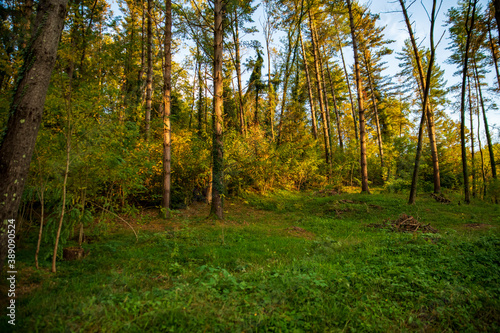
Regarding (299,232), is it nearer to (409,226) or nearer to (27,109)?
(409,226)

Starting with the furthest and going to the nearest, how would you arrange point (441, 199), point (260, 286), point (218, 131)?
point (441, 199)
point (218, 131)
point (260, 286)

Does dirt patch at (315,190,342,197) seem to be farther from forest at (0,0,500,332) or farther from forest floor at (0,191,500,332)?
forest floor at (0,191,500,332)

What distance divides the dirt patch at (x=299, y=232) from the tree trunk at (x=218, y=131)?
247 centimetres

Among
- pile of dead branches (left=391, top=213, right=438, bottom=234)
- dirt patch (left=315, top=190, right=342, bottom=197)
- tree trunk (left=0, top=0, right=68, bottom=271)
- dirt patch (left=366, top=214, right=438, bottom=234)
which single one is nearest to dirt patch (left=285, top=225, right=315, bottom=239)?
dirt patch (left=366, top=214, right=438, bottom=234)

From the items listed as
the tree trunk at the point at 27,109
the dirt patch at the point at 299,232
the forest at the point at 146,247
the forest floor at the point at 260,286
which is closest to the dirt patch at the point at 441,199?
the forest at the point at 146,247

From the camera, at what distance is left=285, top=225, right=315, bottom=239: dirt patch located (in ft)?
23.1

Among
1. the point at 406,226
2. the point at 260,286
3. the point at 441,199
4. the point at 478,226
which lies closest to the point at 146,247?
the point at 260,286

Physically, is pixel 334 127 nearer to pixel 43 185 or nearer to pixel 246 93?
pixel 246 93

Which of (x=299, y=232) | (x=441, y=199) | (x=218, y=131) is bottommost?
(x=299, y=232)

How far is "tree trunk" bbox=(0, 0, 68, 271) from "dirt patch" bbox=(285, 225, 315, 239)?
Answer: 20.4ft

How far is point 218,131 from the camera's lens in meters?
8.47

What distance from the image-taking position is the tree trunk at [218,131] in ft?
27.2

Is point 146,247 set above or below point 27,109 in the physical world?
below

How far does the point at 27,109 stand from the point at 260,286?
11.8 ft
